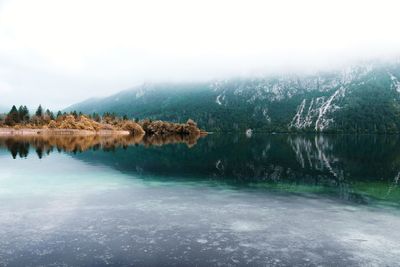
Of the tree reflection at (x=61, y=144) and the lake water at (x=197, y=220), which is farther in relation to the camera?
the tree reflection at (x=61, y=144)

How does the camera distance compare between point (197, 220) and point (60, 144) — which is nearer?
point (197, 220)

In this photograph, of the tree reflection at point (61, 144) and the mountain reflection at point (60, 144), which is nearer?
the tree reflection at point (61, 144)

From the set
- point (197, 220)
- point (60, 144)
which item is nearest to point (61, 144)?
point (60, 144)

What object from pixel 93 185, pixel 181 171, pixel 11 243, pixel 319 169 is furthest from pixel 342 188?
pixel 11 243

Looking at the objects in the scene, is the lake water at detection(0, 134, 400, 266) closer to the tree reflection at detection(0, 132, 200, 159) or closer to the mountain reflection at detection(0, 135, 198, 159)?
the tree reflection at detection(0, 132, 200, 159)

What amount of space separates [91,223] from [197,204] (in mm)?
10587

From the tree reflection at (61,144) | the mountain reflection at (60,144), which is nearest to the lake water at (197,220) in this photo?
the tree reflection at (61,144)

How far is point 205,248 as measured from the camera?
68.7 feet

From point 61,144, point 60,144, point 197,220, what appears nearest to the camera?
point 197,220

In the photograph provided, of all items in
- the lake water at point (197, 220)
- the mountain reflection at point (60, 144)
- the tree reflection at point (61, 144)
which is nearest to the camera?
the lake water at point (197, 220)

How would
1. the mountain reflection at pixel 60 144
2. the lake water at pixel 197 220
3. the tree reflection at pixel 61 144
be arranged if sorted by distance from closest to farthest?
the lake water at pixel 197 220 → the tree reflection at pixel 61 144 → the mountain reflection at pixel 60 144

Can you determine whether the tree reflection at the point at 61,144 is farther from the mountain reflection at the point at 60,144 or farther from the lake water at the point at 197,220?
the lake water at the point at 197,220

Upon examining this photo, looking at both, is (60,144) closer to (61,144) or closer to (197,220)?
(61,144)

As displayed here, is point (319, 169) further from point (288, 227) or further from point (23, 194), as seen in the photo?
point (23, 194)
